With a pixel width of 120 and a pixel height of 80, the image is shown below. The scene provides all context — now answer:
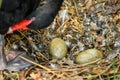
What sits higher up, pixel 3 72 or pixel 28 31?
pixel 28 31

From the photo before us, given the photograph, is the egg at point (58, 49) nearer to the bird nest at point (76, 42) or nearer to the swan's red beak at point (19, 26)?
the bird nest at point (76, 42)

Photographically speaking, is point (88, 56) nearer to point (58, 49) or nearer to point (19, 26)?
point (58, 49)

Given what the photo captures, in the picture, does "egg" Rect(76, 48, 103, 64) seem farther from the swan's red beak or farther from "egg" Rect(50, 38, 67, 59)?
the swan's red beak

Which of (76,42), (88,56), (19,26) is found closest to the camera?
(19,26)

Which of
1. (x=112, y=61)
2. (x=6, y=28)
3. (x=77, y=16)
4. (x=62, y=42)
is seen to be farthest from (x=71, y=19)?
(x=6, y=28)

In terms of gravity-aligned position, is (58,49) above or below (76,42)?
below

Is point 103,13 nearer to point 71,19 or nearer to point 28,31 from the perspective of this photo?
point 71,19

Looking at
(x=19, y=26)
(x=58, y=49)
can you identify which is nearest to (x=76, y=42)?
(x=58, y=49)
